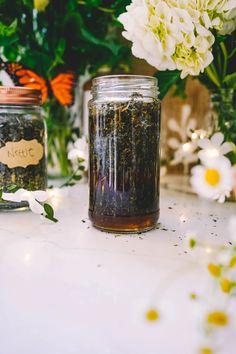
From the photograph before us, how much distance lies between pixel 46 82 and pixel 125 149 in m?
0.44

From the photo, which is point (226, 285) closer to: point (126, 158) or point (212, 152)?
point (126, 158)

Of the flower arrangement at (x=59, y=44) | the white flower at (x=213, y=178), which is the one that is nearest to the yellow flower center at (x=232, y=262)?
the white flower at (x=213, y=178)

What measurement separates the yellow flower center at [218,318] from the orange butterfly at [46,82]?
65cm

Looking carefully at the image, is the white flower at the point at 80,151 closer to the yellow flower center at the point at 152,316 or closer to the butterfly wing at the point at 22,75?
the butterfly wing at the point at 22,75

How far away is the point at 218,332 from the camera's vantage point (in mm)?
386

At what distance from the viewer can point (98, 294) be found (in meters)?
0.45

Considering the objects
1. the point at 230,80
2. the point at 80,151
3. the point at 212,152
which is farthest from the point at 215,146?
the point at 80,151

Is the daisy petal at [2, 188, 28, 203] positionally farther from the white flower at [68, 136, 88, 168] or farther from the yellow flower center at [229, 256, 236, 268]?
the yellow flower center at [229, 256, 236, 268]

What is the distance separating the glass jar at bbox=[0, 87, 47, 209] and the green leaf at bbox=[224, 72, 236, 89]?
364 mm

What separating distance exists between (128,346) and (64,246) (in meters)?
0.18

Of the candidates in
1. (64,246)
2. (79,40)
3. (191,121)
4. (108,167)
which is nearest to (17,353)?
(64,246)

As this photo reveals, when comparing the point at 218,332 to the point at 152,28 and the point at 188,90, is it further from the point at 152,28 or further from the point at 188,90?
the point at 188,90

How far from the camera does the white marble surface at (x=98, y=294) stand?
409 millimetres

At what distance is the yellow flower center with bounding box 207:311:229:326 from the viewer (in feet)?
1.28
